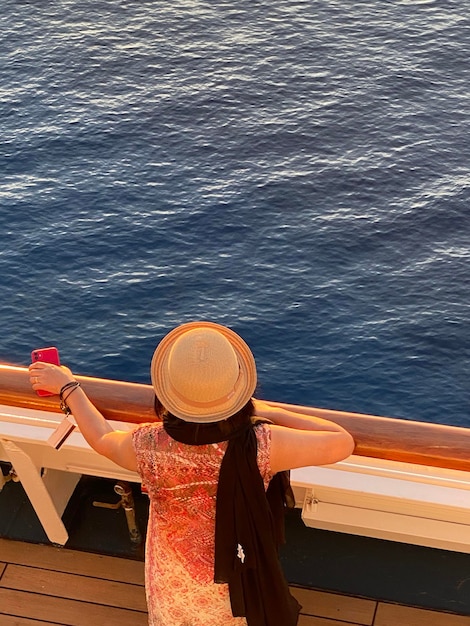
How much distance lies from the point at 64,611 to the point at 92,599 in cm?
10

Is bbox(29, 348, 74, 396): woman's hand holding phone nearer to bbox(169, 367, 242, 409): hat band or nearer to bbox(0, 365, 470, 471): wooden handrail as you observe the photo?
bbox(0, 365, 470, 471): wooden handrail

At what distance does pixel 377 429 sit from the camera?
244 cm

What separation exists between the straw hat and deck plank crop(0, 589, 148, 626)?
135cm

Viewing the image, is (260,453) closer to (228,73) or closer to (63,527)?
(63,527)

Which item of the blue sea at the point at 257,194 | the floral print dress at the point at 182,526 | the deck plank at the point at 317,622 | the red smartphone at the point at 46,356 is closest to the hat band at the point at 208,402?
the floral print dress at the point at 182,526

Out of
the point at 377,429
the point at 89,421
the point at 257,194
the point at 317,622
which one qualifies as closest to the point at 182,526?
the point at 89,421

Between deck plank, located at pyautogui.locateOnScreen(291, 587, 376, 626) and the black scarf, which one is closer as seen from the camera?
the black scarf

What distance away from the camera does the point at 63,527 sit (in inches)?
128

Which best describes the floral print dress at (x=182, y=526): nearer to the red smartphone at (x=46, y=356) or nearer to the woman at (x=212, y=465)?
the woman at (x=212, y=465)

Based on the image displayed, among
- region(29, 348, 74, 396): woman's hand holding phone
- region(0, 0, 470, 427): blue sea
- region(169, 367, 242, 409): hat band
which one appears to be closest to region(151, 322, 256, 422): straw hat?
region(169, 367, 242, 409): hat band

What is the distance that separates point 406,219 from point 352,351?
3.70 meters

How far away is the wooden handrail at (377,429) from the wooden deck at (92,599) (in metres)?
0.81

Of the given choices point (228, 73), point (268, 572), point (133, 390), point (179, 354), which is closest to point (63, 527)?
point (133, 390)

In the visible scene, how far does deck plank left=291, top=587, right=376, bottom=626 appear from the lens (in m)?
3.01
